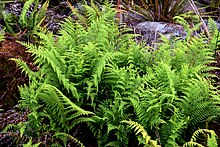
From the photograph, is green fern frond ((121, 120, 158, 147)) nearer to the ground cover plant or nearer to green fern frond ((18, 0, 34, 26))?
the ground cover plant

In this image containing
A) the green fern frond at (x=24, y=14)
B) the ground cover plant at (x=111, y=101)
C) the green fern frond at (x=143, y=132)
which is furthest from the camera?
the green fern frond at (x=24, y=14)

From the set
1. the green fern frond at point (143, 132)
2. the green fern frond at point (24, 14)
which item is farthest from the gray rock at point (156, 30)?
the green fern frond at point (143, 132)

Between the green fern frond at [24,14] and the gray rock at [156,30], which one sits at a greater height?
the green fern frond at [24,14]

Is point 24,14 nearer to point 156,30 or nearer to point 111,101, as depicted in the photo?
point 156,30

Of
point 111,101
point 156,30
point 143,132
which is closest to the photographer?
point 143,132

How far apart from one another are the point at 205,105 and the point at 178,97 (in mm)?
259

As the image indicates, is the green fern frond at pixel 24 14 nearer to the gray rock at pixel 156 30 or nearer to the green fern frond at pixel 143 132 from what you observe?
the gray rock at pixel 156 30

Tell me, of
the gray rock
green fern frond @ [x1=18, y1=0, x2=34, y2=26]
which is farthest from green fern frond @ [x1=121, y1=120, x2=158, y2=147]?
green fern frond @ [x1=18, y1=0, x2=34, y2=26]

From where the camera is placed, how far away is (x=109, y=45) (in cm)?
357

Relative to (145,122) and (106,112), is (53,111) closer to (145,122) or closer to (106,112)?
(106,112)

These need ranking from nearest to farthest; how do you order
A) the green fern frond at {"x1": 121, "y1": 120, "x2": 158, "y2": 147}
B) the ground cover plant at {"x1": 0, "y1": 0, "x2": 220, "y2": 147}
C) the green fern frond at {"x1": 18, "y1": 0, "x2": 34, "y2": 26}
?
the green fern frond at {"x1": 121, "y1": 120, "x2": 158, "y2": 147}
the ground cover plant at {"x1": 0, "y1": 0, "x2": 220, "y2": 147}
the green fern frond at {"x1": 18, "y1": 0, "x2": 34, "y2": 26}

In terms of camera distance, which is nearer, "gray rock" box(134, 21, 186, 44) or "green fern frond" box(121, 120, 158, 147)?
"green fern frond" box(121, 120, 158, 147)

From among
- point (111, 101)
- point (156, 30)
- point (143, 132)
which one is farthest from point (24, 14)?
point (143, 132)

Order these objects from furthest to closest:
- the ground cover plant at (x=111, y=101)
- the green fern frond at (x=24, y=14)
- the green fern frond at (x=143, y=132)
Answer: the green fern frond at (x=24, y=14), the ground cover plant at (x=111, y=101), the green fern frond at (x=143, y=132)
